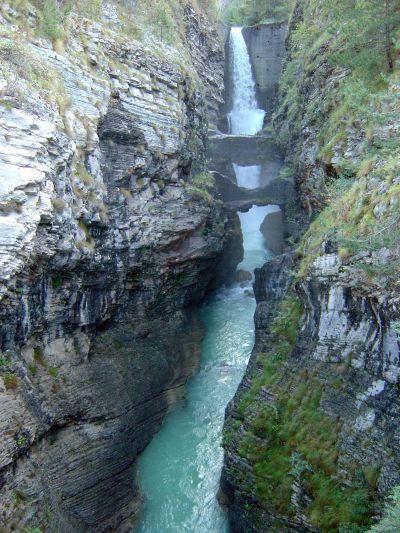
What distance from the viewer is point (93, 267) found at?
16.5 m

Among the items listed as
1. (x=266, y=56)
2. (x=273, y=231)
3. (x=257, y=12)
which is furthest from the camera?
(x=257, y=12)

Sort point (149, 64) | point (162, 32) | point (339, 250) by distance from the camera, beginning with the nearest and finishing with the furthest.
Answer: point (339, 250) → point (149, 64) → point (162, 32)

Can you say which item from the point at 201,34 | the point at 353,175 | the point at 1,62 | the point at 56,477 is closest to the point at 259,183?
the point at 201,34

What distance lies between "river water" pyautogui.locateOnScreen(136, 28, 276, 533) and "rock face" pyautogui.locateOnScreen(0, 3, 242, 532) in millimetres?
667

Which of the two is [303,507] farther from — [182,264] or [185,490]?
[182,264]

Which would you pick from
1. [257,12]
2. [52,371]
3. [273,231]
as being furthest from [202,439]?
[257,12]

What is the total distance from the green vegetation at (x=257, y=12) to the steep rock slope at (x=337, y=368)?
909 inches

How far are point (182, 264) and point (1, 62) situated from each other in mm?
11057

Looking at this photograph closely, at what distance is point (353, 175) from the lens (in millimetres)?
16172

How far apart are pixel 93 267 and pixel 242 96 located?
83.0 feet

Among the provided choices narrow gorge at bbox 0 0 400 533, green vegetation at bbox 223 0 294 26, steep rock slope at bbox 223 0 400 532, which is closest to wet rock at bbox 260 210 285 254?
narrow gorge at bbox 0 0 400 533

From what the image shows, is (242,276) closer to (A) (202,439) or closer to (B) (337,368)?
(A) (202,439)

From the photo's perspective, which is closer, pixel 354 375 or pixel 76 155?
pixel 354 375

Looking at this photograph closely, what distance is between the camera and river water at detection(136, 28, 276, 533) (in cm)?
1542
